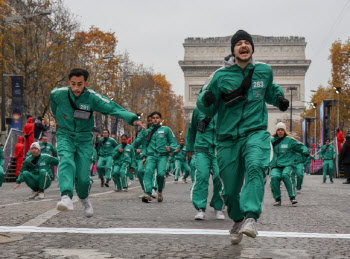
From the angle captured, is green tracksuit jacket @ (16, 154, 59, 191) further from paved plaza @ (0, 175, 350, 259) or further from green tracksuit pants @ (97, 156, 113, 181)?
green tracksuit pants @ (97, 156, 113, 181)

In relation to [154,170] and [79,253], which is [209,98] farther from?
[154,170]

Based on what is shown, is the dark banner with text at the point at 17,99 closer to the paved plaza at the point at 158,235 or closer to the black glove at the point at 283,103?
the paved plaza at the point at 158,235

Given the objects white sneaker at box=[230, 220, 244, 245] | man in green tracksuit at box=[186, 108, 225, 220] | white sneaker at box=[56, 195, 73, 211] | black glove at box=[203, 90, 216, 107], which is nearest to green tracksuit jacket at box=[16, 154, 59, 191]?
man in green tracksuit at box=[186, 108, 225, 220]

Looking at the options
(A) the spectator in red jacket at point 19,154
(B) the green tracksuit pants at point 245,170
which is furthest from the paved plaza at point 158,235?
(A) the spectator in red jacket at point 19,154

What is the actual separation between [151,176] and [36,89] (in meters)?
24.3

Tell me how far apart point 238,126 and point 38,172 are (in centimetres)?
948

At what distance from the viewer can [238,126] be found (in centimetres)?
686

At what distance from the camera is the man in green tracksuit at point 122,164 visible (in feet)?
64.7

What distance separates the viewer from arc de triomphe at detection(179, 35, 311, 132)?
92375mm

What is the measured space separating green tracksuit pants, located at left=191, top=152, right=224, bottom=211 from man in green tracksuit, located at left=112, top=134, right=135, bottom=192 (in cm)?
868

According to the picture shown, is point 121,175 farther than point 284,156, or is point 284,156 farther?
point 121,175

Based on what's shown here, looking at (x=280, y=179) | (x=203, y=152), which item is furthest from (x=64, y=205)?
(x=280, y=179)

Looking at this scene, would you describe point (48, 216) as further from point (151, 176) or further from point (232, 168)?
point (151, 176)

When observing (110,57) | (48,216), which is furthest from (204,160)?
(110,57)
